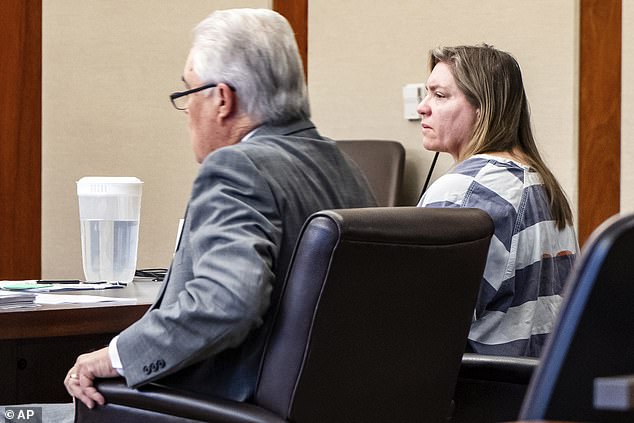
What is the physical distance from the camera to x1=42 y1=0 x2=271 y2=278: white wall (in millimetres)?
5051

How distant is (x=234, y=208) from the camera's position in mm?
1860

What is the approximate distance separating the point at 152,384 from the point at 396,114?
3.33 m

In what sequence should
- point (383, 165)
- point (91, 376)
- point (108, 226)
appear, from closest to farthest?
1. point (91, 376)
2. point (108, 226)
3. point (383, 165)

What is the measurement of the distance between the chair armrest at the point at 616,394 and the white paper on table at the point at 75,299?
5.19 ft

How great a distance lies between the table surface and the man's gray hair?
52 centimetres

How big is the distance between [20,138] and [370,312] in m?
3.47

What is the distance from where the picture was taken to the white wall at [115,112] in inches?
199

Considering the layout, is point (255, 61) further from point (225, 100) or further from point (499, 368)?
point (499, 368)

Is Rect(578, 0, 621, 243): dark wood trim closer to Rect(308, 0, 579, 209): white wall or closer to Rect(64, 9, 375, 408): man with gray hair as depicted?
Rect(308, 0, 579, 209): white wall

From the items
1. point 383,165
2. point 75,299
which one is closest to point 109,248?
point 75,299

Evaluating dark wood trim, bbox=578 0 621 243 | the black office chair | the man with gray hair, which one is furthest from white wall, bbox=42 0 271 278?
the black office chair

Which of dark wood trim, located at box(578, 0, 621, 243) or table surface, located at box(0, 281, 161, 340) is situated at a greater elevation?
dark wood trim, located at box(578, 0, 621, 243)

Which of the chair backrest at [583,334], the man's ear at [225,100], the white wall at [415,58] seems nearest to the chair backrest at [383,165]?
the white wall at [415,58]

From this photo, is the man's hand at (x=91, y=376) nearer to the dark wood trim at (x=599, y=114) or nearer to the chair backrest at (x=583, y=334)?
the chair backrest at (x=583, y=334)
